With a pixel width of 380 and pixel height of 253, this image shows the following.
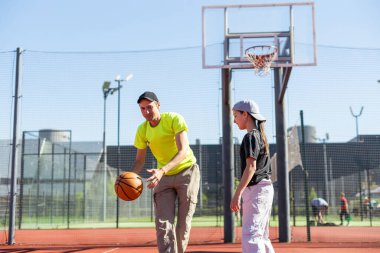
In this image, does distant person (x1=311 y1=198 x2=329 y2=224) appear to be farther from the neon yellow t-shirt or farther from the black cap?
the black cap

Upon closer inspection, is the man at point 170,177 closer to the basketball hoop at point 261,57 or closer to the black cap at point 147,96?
the black cap at point 147,96

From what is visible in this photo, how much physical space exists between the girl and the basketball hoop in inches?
185

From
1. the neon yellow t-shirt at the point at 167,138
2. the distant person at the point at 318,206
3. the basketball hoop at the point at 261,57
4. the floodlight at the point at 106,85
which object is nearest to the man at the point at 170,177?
the neon yellow t-shirt at the point at 167,138

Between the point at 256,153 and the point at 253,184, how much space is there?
0.29 meters

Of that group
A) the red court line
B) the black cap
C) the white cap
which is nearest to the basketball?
the black cap

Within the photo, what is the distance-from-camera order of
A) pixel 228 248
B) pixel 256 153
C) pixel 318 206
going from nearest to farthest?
pixel 256 153 → pixel 228 248 → pixel 318 206

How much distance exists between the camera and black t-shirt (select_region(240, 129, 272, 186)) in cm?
413

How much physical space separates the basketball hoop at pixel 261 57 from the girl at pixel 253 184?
15.4 ft

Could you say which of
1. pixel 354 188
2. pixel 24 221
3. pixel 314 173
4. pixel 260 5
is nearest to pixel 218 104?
pixel 260 5

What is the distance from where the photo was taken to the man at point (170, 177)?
4.67 metres

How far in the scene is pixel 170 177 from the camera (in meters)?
4.80

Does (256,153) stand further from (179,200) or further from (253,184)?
(179,200)

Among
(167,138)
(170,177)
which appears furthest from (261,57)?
(170,177)

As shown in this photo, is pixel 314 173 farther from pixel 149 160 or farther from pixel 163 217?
pixel 163 217
